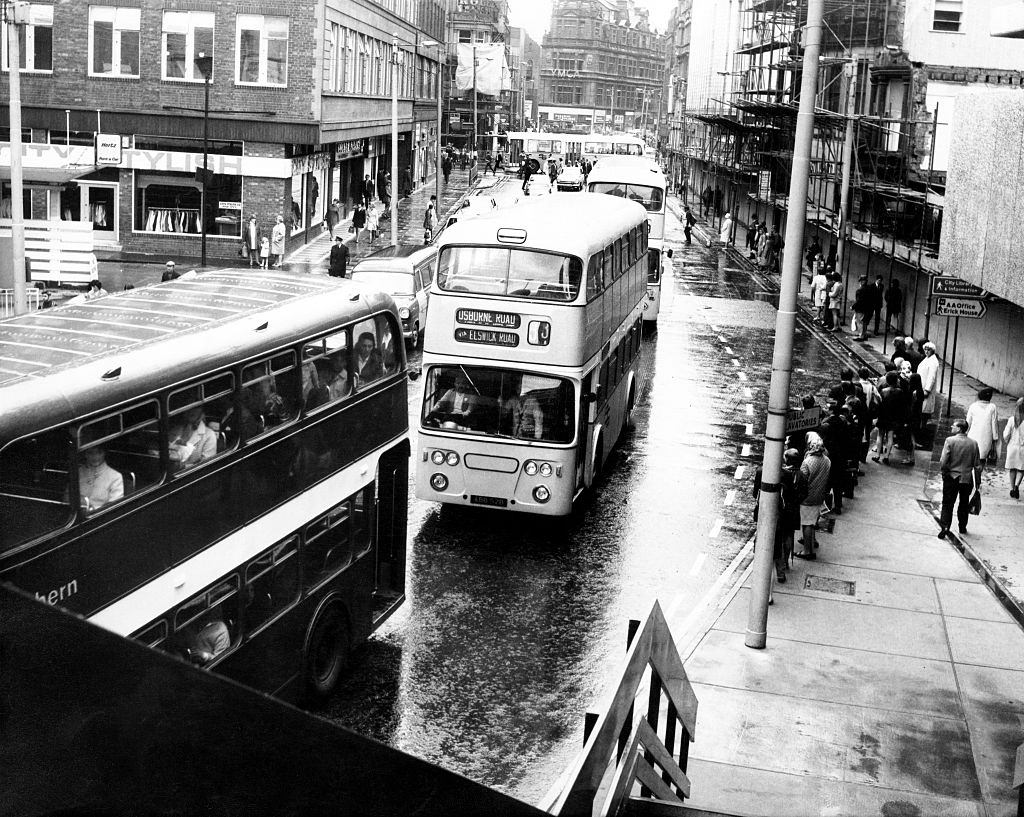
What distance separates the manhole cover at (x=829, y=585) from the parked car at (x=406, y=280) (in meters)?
14.7

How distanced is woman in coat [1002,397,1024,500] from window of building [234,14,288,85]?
30.1 meters

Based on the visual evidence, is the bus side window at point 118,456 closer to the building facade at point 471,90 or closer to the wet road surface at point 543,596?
the wet road surface at point 543,596

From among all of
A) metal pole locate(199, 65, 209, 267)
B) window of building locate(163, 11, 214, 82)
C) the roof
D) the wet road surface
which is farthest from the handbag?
window of building locate(163, 11, 214, 82)

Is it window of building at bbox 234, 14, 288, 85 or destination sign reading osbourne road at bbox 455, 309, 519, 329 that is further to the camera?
window of building at bbox 234, 14, 288, 85

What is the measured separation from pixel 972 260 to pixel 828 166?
91.7 ft

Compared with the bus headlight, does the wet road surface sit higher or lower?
lower

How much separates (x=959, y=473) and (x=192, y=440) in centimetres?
1173

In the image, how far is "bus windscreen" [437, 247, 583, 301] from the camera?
50.8 feet

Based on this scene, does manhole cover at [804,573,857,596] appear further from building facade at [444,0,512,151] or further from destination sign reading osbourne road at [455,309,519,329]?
building facade at [444,0,512,151]

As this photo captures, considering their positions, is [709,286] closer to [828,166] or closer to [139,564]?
[828,166]

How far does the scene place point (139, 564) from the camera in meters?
7.62

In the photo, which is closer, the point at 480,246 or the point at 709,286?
the point at 480,246

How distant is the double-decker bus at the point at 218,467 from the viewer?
6898 mm

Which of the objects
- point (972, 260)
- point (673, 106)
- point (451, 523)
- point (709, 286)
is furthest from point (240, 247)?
point (673, 106)
